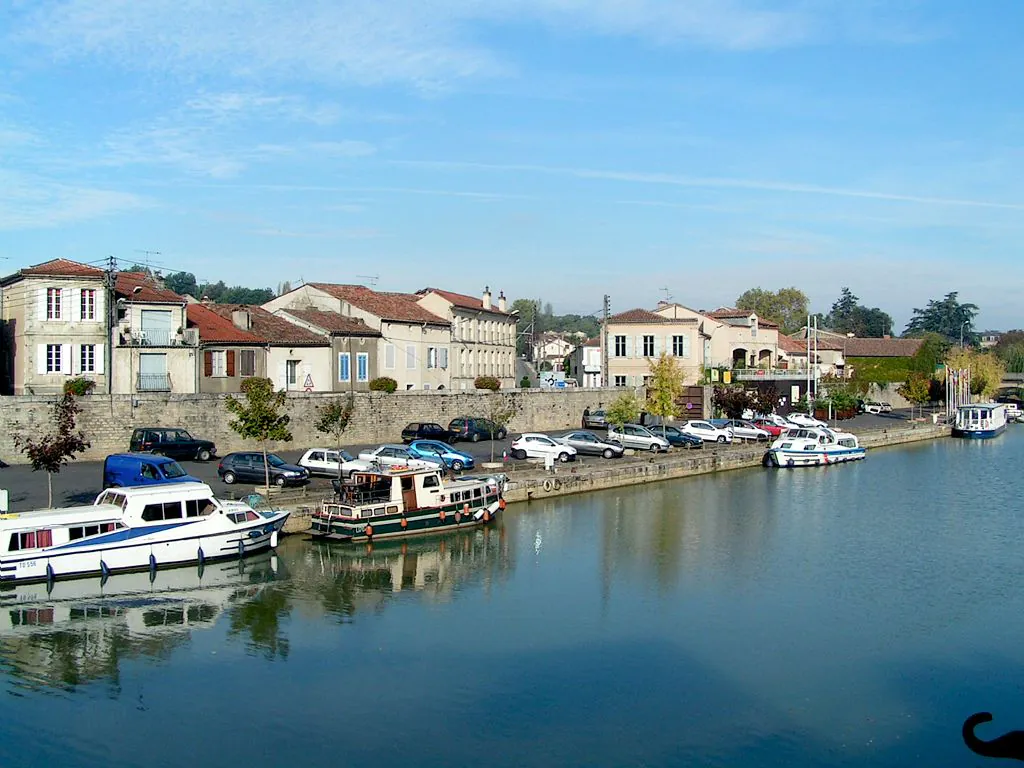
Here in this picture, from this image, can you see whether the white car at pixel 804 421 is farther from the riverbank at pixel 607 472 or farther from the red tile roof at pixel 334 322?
the red tile roof at pixel 334 322

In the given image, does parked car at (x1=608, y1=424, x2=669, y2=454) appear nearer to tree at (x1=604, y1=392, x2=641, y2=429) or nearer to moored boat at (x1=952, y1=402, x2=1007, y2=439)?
tree at (x1=604, y1=392, x2=641, y2=429)

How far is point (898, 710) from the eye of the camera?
18406 mm

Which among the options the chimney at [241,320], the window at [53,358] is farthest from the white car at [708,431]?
the window at [53,358]

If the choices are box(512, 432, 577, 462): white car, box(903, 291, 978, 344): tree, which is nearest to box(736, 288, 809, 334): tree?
box(903, 291, 978, 344): tree

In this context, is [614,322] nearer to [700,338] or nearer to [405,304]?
[700,338]

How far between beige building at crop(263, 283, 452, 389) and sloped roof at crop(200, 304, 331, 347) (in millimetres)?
3128

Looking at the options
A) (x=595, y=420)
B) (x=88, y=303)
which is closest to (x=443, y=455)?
(x=88, y=303)

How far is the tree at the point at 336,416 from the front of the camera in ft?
133

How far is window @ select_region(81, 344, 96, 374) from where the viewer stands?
42.2m

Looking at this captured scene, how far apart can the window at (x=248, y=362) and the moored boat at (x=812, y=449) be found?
84.4ft

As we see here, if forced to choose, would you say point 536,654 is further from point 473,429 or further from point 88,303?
point 88,303

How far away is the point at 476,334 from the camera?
6744 cm

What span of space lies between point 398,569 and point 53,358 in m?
21.1

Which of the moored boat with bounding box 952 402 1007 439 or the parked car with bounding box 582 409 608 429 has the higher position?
the parked car with bounding box 582 409 608 429
